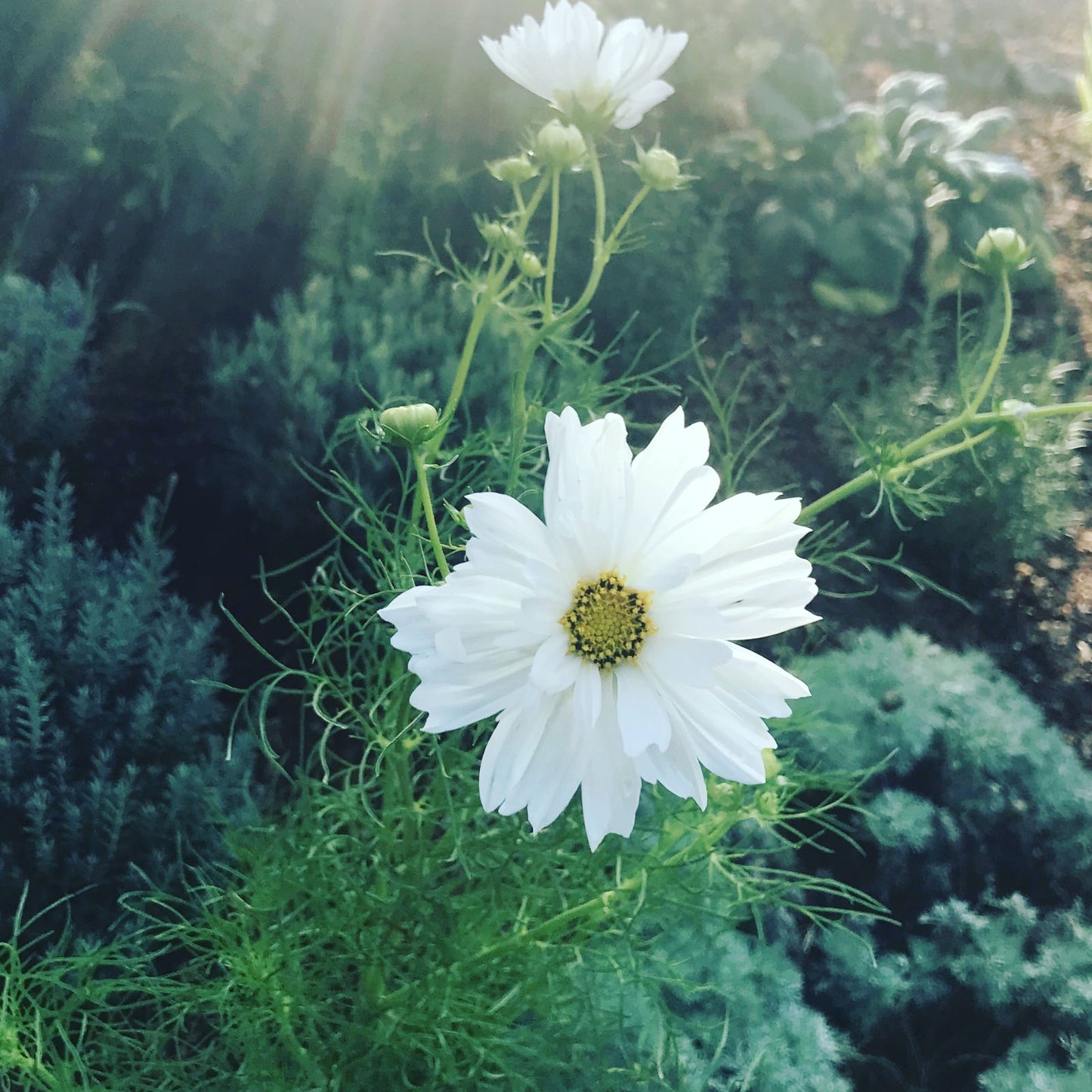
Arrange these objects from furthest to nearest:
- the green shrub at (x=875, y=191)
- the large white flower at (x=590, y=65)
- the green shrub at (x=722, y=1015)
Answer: the green shrub at (x=875, y=191) < the green shrub at (x=722, y=1015) < the large white flower at (x=590, y=65)

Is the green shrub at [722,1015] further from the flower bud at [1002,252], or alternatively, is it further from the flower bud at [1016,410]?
the flower bud at [1002,252]

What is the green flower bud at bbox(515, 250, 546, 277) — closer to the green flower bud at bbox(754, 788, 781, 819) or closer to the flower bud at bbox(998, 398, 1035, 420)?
the flower bud at bbox(998, 398, 1035, 420)

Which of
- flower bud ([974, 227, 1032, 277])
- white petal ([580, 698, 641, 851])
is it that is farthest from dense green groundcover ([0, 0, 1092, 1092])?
white petal ([580, 698, 641, 851])

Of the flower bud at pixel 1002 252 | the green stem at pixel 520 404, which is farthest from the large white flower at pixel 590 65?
the flower bud at pixel 1002 252

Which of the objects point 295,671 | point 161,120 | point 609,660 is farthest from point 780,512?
point 161,120

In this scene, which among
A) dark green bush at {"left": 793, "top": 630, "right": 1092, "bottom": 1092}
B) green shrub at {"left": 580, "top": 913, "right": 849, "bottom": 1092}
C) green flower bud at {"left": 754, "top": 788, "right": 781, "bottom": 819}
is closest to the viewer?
green flower bud at {"left": 754, "top": 788, "right": 781, "bottom": 819}

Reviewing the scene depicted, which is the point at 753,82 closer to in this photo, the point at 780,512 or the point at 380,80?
the point at 380,80
